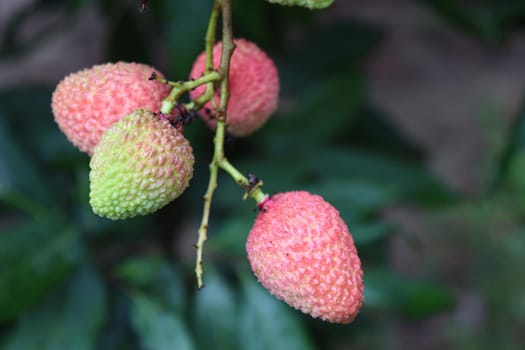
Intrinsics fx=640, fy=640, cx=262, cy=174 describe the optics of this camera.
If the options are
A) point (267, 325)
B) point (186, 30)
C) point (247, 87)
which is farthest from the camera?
point (267, 325)

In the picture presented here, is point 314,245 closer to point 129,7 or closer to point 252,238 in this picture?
point 252,238

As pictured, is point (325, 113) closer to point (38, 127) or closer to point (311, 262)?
point (38, 127)

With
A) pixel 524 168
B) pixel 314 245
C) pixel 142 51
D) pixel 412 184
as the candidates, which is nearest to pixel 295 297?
pixel 314 245

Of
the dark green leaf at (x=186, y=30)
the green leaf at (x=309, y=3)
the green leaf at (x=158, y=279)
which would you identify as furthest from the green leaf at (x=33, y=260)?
the green leaf at (x=309, y=3)

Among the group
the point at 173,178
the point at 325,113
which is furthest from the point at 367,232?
the point at 173,178

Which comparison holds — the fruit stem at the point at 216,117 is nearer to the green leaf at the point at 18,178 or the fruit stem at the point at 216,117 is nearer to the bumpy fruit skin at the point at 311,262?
the bumpy fruit skin at the point at 311,262
